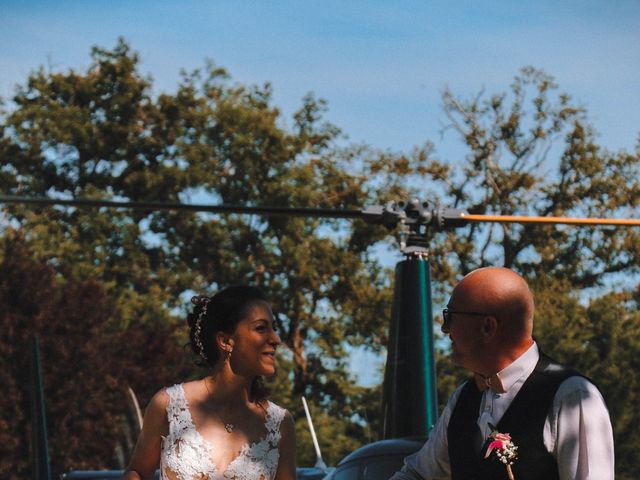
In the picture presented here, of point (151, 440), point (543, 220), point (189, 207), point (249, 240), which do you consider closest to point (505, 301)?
point (151, 440)

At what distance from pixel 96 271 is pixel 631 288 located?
588 inches

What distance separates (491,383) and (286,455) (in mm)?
1457

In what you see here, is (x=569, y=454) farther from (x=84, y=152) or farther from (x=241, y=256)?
(x=84, y=152)

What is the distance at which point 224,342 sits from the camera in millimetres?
4660

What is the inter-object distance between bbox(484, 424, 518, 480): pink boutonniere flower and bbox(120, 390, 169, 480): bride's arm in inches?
64.3

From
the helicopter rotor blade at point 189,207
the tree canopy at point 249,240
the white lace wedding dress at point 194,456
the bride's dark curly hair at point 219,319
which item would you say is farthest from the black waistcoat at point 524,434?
the tree canopy at point 249,240

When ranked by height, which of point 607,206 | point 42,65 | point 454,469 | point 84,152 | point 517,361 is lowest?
point 454,469

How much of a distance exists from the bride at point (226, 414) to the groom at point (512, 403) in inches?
45.4

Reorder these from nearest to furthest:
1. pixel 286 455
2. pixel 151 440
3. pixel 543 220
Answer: pixel 151 440, pixel 286 455, pixel 543 220

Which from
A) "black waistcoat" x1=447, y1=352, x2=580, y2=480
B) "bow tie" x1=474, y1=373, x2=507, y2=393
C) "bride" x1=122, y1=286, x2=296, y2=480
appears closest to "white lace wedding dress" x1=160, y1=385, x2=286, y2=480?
"bride" x1=122, y1=286, x2=296, y2=480

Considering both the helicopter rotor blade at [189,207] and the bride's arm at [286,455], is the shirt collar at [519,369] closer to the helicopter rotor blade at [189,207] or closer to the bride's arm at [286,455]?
the bride's arm at [286,455]

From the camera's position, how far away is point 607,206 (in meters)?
34.4

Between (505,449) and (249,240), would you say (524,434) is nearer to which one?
(505,449)

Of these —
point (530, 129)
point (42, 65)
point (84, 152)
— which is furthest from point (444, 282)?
point (42, 65)
